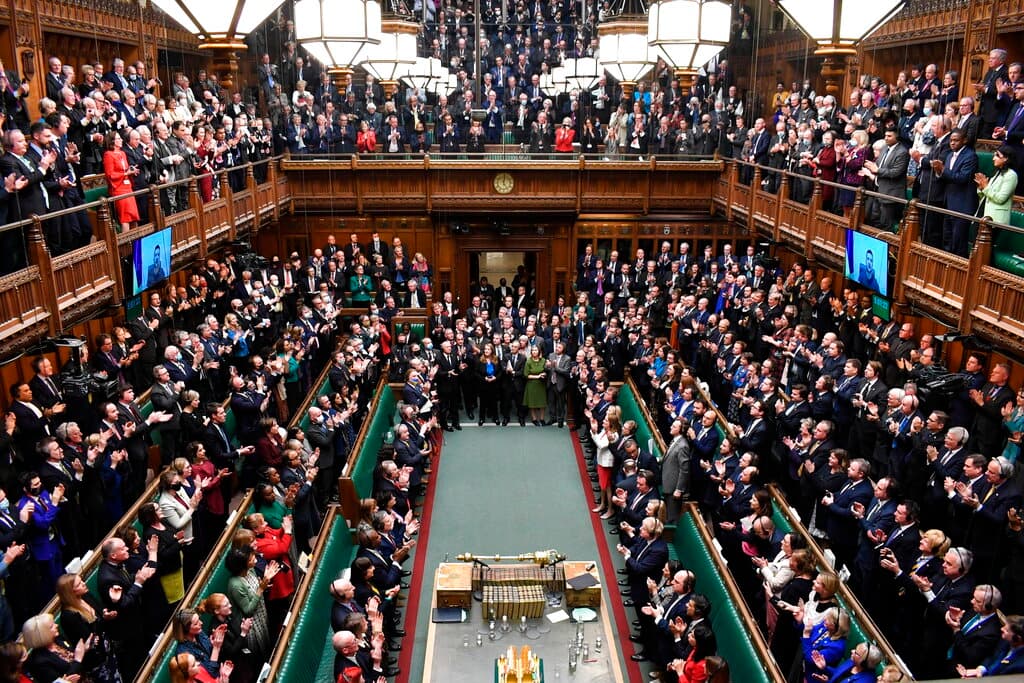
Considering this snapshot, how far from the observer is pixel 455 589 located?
6.93 metres

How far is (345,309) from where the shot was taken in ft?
49.3

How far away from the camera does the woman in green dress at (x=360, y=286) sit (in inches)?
588

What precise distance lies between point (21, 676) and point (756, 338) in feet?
33.2

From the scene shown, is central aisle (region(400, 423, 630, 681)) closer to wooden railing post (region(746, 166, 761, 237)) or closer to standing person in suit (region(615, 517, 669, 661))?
standing person in suit (region(615, 517, 669, 661))

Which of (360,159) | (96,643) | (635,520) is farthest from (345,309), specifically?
(96,643)

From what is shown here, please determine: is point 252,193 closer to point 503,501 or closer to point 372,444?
point 372,444

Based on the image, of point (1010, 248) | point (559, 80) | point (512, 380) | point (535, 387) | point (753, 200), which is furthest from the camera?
point (559, 80)

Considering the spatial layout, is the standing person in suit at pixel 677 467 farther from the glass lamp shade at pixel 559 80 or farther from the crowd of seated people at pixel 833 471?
the glass lamp shade at pixel 559 80

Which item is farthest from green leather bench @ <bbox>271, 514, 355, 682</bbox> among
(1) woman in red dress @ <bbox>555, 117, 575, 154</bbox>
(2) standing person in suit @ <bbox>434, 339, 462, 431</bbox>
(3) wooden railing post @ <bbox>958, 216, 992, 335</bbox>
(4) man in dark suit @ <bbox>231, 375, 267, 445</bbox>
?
(1) woman in red dress @ <bbox>555, 117, 575, 154</bbox>

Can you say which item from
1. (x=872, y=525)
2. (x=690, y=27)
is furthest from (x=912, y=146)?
(x=872, y=525)

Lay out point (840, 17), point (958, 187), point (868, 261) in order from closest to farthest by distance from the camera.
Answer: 1. point (840, 17)
2. point (958, 187)
3. point (868, 261)

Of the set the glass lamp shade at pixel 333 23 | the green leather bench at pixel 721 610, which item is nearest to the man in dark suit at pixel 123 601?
the green leather bench at pixel 721 610

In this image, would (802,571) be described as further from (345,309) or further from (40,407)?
(345,309)

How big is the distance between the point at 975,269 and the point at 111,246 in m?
8.36
